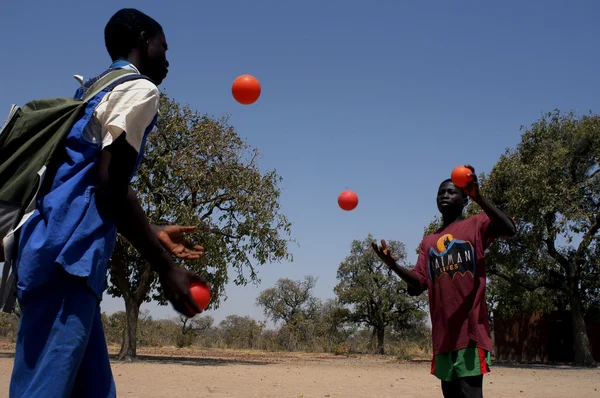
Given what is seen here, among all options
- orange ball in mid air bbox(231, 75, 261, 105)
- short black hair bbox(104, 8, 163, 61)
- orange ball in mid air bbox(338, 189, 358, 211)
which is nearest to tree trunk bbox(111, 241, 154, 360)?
orange ball in mid air bbox(338, 189, 358, 211)

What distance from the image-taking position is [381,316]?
4306cm

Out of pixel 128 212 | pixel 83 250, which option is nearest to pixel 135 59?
pixel 128 212

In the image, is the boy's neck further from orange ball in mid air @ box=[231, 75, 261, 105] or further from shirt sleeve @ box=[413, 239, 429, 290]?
orange ball in mid air @ box=[231, 75, 261, 105]

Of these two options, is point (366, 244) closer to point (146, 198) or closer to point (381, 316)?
point (381, 316)

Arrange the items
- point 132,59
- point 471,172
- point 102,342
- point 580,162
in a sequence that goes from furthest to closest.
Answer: point 580,162 < point 471,172 < point 132,59 < point 102,342

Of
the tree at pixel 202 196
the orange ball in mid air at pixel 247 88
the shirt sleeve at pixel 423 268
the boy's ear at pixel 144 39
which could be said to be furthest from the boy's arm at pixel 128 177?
the tree at pixel 202 196

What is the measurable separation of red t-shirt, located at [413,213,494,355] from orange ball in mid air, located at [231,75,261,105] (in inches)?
102

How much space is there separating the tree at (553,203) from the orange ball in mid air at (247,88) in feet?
62.4

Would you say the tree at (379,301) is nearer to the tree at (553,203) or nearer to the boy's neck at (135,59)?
the tree at (553,203)

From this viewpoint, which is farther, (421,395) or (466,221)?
(421,395)

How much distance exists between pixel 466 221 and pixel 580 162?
22902 millimetres

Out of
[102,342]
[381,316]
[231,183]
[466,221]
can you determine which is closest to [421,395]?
[466,221]

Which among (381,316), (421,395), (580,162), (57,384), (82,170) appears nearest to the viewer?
(57,384)

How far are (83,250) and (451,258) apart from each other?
3094mm
